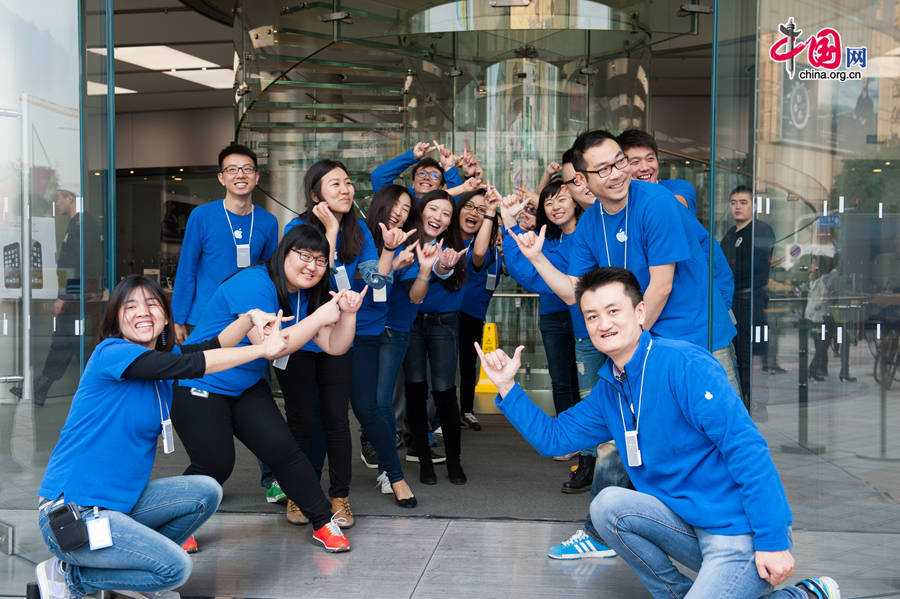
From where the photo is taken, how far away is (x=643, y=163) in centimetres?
356

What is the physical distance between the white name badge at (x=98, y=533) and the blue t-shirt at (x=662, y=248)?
1.86 m

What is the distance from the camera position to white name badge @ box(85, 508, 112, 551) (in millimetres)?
2328

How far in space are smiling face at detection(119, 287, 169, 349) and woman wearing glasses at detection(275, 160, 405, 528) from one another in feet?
2.79

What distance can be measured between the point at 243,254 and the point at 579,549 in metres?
1.95

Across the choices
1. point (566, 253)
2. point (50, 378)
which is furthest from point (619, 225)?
point (50, 378)

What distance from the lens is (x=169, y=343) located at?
2.61 meters

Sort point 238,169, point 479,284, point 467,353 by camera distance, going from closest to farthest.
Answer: point 238,169, point 479,284, point 467,353

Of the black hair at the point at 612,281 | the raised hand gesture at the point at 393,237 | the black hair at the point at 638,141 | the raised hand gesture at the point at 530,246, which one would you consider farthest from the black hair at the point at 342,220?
the black hair at the point at 612,281

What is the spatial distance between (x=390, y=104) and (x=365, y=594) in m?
5.93

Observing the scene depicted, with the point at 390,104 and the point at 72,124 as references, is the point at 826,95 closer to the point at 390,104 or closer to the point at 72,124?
the point at 72,124

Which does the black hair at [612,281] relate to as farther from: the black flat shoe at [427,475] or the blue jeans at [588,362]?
the black flat shoe at [427,475]

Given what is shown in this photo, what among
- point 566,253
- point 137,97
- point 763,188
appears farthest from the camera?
point 137,97

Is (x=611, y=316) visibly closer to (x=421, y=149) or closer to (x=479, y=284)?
(x=421, y=149)

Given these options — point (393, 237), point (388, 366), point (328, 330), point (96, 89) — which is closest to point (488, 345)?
point (388, 366)
